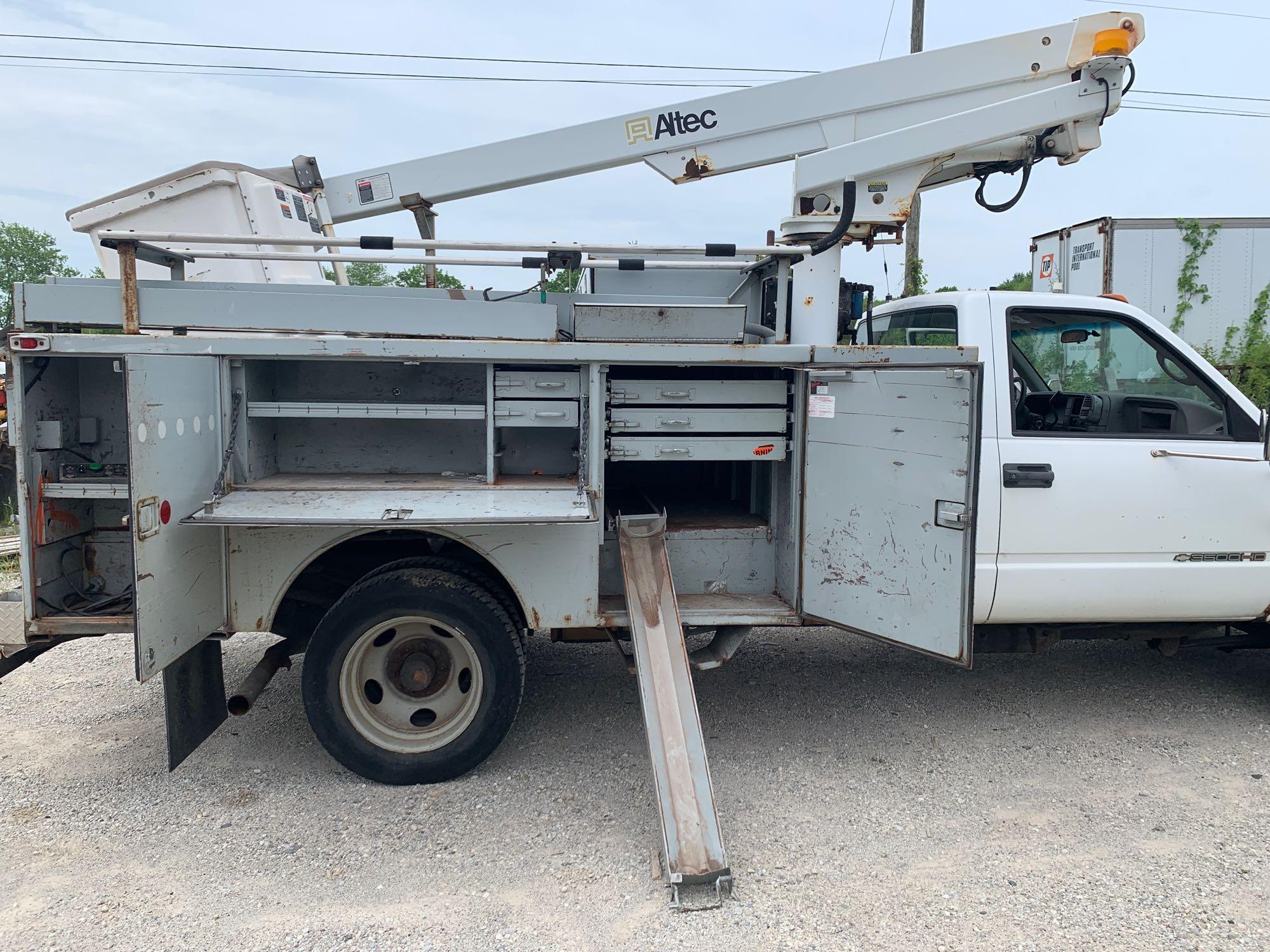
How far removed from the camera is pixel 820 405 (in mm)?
3910

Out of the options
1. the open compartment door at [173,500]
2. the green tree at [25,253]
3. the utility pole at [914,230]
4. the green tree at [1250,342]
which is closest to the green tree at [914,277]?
the utility pole at [914,230]

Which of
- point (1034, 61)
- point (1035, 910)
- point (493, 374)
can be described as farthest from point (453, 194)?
point (1035, 910)

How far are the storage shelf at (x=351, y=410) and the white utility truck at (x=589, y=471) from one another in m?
0.01

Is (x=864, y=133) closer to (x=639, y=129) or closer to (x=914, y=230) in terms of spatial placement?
(x=639, y=129)

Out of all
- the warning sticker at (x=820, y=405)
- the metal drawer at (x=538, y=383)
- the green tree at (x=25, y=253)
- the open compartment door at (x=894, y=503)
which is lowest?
the open compartment door at (x=894, y=503)

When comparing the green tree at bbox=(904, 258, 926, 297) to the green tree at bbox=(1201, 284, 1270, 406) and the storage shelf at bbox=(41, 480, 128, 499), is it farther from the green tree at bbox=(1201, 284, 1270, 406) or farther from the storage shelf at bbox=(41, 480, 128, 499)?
the storage shelf at bbox=(41, 480, 128, 499)

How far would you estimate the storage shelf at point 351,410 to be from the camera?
12.1 feet

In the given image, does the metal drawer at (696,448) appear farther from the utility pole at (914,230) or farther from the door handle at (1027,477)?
the utility pole at (914,230)

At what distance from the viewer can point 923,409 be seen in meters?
3.60

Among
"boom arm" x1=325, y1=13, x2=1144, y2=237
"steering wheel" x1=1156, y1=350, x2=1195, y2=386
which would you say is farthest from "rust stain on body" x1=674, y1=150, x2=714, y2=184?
"steering wheel" x1=1156, y1=350, x2=1195, y2=386

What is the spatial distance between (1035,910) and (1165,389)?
2.62 m

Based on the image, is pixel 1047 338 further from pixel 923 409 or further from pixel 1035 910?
pixel 1035 910

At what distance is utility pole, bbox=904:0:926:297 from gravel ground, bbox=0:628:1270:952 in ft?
27.2

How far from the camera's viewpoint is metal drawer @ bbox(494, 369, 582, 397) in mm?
3744
